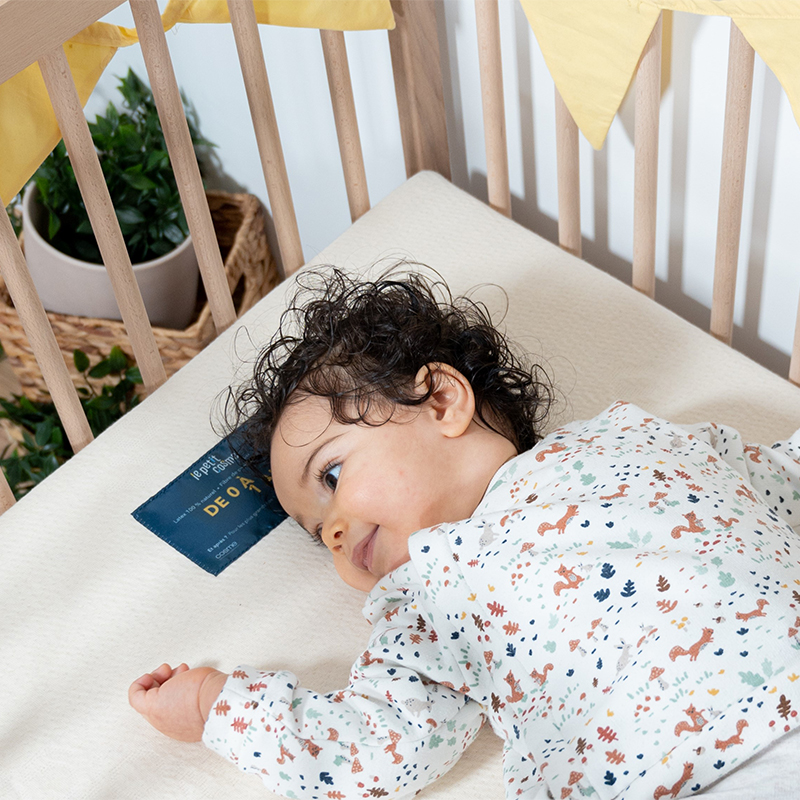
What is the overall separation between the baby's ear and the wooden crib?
20 cm

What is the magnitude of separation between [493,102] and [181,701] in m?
0.77

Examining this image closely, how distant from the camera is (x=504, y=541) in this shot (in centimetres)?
82

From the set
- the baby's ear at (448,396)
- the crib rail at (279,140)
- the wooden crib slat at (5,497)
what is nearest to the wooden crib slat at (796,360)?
the crib rail at (279,140)

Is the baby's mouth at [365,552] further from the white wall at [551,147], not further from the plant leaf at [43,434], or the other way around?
the plant leaf at [43,434]

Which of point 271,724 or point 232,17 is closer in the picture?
point 271,724

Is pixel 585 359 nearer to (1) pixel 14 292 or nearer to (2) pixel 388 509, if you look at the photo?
(2) pixel 388 509

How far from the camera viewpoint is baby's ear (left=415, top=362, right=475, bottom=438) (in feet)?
2.95

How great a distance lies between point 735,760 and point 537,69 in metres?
0.84

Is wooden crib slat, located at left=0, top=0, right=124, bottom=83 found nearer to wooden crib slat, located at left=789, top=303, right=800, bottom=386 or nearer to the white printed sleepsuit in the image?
the white printed sleepsuit

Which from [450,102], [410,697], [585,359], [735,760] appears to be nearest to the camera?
[735,760]

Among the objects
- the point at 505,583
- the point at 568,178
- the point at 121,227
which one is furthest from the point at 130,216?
the point at 505,583

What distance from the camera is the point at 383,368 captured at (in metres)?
0.91

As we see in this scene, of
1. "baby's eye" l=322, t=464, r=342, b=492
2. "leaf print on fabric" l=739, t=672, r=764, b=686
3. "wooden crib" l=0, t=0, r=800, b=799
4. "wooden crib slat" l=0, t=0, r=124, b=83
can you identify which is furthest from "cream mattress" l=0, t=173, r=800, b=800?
"wooden crib slat" l=0, t=0, r=124, b=83

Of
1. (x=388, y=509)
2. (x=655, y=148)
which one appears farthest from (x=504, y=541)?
(x=655, y=148)
